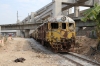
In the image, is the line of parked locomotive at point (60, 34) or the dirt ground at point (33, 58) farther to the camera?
the line of parked locomotive at point (60, 34)

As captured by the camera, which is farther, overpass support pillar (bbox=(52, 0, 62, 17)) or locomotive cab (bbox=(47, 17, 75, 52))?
overpass support pillar (bbox=(52, 0, 62, 17))

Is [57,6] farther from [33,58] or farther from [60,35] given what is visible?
[33,58]

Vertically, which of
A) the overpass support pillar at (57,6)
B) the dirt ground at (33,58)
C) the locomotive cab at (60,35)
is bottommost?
the dirt ground at (33,58)

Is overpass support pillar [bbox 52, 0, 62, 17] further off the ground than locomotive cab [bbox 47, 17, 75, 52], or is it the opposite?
overpass support pillar [bbox 52, 0, 62, 17]

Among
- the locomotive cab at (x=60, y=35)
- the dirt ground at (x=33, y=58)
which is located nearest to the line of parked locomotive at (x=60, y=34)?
the locomotive cab at (x=60, y=35)

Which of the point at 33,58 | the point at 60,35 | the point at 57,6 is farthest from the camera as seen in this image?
the point at 57,6

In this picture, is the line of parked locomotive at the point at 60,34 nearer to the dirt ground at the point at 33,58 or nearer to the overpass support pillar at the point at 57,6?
the dirt ground at the point at 33,58

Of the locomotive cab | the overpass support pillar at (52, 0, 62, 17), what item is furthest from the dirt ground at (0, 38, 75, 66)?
the overpass support pillar at (52, 0, 62, 17)

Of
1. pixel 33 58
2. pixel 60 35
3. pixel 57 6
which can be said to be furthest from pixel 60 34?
pixel 57 6

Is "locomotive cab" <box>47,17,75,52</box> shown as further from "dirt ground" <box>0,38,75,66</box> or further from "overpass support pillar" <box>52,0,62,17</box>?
"overpass support pillar" <box>52,0,62,17</box>

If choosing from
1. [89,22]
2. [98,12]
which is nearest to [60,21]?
[98,12]

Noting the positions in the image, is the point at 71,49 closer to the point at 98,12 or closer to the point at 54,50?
the point at 54,50

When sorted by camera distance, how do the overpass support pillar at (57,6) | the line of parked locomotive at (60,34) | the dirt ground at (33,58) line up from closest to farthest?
the dirt ground at (33,58)
the line of parked locomotive at (60,34)
the overpass support pillar at (57,6)

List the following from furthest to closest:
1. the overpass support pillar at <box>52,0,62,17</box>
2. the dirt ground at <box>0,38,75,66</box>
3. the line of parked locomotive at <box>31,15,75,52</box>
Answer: the overpass support pillar at <box>52,0,62,17</box>, the line of parked locomotive at <box>31,15,75,52</box>, the dirt ground at <box>0,38,75,66</box>
